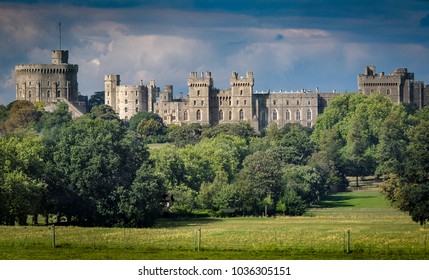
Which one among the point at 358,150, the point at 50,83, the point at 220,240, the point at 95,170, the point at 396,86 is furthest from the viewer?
the point at 396,86

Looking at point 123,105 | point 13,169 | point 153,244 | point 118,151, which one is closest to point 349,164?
point 118,151

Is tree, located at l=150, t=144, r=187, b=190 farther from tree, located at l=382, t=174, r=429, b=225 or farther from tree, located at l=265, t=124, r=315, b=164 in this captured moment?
tree, located at l=382, t=174, r=429, b=225

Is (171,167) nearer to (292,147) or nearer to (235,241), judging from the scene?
(292,147)

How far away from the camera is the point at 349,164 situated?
248 feet

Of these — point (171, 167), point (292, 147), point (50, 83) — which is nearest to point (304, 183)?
point (171, 167)

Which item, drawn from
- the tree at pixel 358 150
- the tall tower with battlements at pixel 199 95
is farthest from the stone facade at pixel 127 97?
the tree at pixel 358 150

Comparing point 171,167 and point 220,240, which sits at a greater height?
point 171,167

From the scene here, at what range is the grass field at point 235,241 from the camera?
112 ft

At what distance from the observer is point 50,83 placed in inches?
4318

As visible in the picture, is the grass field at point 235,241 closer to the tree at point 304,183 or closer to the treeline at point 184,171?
the treeline at point 184,171

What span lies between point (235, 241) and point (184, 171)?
2459 centimetres

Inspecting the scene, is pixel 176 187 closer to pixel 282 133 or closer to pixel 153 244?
pixel 153 244

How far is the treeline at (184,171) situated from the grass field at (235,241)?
2.02 m

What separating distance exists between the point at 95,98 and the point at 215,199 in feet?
250
